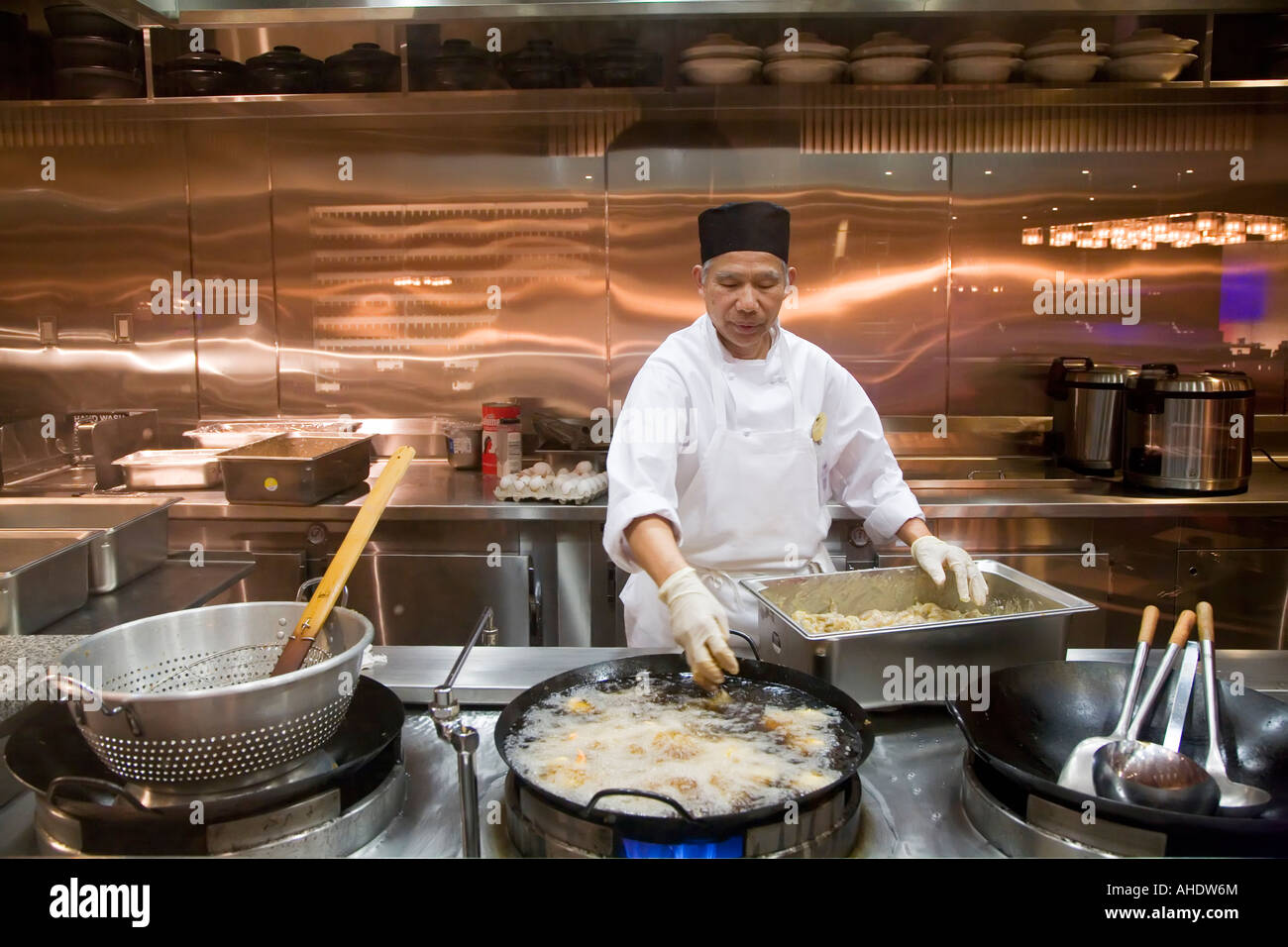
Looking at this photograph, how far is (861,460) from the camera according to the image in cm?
244

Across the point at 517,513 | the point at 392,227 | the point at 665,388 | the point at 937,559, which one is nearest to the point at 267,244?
the point at 392,227

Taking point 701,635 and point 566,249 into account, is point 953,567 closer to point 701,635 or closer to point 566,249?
point 701,635

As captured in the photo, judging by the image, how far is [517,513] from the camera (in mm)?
3479

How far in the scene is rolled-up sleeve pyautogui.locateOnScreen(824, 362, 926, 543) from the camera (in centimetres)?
236

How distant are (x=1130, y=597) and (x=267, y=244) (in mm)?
3707

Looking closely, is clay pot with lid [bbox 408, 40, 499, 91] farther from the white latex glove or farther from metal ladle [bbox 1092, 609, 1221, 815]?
metal ladle [bbox 1092, 609, 1221, 815]

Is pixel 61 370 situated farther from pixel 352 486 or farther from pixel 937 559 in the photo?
pixel 937 559

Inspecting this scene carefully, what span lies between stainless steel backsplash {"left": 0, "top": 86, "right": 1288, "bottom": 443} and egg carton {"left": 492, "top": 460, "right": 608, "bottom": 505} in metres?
0.84

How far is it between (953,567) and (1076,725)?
55 cm

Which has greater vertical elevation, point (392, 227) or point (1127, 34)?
point (1127, 34)

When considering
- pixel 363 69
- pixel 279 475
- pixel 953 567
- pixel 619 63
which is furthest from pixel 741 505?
pixel 363 69

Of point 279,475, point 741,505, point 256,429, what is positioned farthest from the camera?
point 256,429

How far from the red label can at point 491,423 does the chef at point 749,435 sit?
166 cm

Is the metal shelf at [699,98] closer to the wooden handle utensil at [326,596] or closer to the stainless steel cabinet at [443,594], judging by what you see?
the stainless steel cabinet at [443,594]
